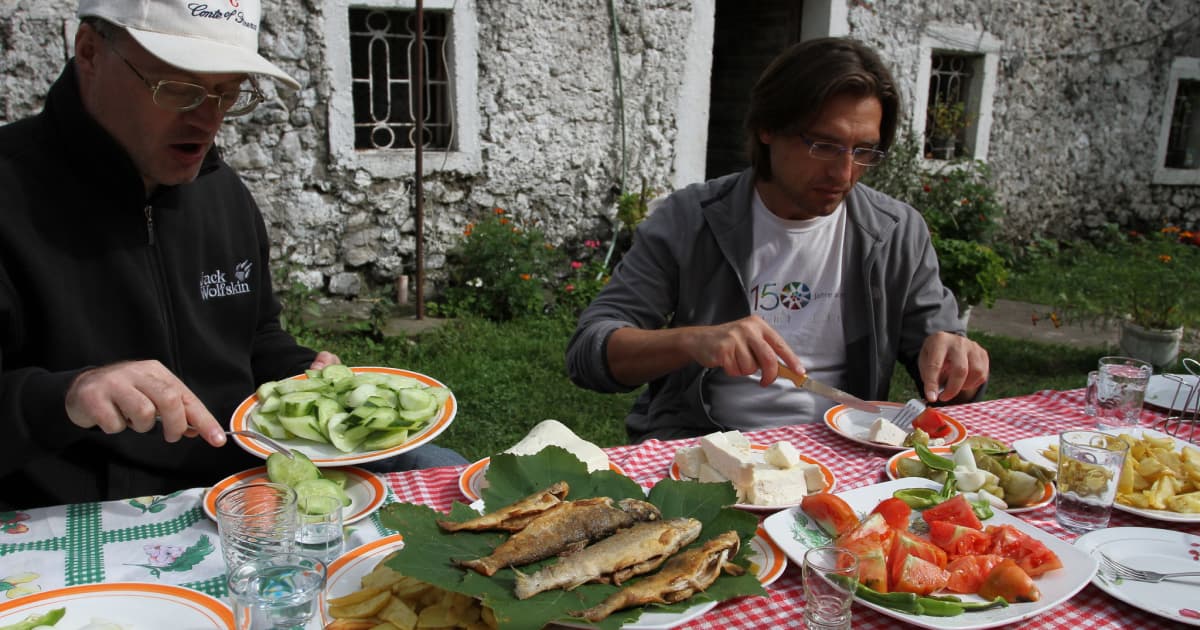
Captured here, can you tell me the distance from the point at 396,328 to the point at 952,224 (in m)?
4.80

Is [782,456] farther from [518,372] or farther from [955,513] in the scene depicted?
[518,372]

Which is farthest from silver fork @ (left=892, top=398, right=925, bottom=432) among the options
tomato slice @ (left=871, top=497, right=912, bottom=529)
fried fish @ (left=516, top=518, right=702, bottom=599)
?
fried fish @ (left=516, top=518, right=702, bottom=599)

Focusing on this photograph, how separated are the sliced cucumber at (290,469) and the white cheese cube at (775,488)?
826mm

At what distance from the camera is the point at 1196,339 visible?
6.41 metres

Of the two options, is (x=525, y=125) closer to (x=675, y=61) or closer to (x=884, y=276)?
(x=675, y=61)

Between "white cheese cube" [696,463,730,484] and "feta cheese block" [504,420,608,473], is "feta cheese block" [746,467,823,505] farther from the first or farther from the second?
"feta cheese block" [504,420,608,473]

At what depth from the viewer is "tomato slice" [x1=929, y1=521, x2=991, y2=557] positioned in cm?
141

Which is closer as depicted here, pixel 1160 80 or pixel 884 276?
pixel 884 276

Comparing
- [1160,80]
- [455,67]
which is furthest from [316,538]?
[1160,80]

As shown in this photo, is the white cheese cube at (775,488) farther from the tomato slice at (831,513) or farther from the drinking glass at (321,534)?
the drinking glass at (321,534)

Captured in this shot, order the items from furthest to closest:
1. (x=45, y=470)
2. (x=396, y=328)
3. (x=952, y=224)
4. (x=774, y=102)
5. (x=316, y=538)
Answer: (x=952, y=224) → (x=396, y=328) → (x=774, y=102) → (x=45, y=470) → (x=316, y=538)

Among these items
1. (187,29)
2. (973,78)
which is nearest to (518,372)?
(187,29)

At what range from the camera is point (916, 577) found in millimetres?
1315

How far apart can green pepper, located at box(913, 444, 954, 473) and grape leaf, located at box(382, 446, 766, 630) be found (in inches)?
22.1
